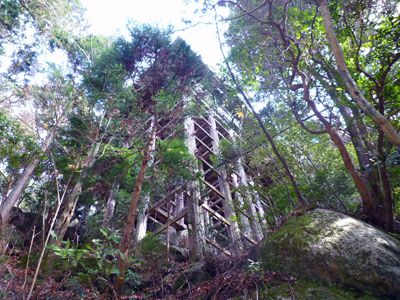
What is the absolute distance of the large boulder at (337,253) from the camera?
334cm

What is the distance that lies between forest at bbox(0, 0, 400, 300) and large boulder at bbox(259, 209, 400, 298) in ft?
0.06

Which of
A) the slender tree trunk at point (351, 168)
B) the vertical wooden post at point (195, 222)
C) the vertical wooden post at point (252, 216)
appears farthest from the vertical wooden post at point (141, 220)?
the slender tree trunk at point (351, 168)

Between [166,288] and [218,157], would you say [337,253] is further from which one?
[218,157]

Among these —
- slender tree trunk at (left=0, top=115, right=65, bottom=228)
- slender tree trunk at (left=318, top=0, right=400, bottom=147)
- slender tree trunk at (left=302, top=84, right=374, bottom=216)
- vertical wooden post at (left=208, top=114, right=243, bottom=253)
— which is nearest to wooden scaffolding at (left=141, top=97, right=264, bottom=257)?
vertical wooden post at (left=208, top=114, right=243, bottom=253)

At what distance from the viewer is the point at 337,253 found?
3588 millimetres

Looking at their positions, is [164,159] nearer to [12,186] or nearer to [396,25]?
[396,25]

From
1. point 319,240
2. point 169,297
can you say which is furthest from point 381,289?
point 169,297

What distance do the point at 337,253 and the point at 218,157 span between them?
20.0 feet

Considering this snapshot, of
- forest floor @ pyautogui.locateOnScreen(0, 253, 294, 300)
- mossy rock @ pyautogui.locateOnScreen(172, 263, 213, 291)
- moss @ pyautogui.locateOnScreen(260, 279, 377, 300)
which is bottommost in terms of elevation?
moss @ pyautogui.locateOnScreen(260, 279, 377, 300)

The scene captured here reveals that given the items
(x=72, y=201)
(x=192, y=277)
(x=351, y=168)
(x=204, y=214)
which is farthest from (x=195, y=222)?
(x=351, y=168)

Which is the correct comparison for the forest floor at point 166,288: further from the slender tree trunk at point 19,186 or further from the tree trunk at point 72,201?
the slender tree trunk at point 19,186

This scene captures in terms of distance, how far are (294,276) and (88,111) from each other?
257 inches

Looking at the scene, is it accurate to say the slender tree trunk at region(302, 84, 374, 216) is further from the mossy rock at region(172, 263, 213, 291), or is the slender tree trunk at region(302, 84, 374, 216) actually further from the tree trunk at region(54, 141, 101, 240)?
the tree trunk at region(54, 141, 101, 240)

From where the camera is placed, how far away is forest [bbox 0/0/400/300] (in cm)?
378
